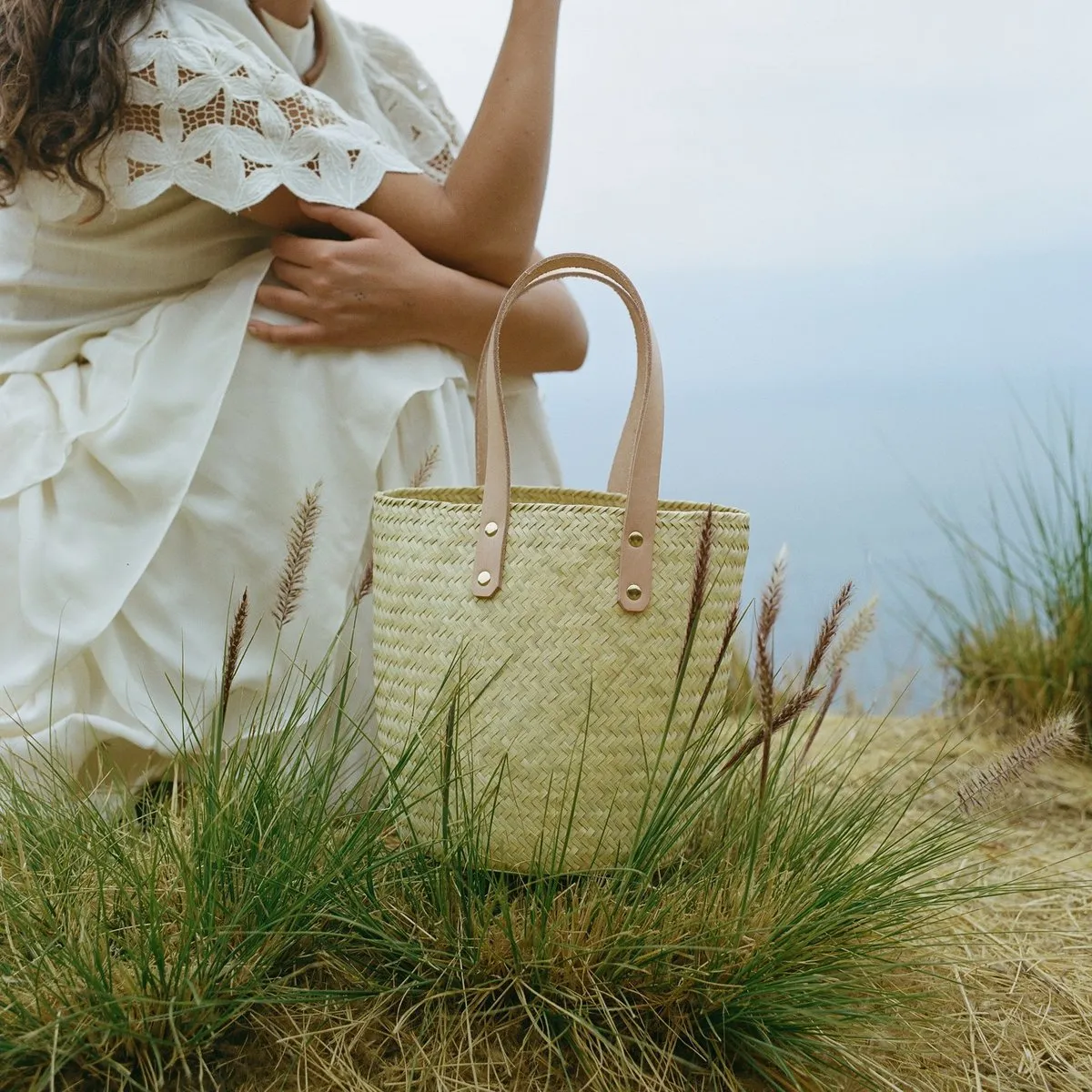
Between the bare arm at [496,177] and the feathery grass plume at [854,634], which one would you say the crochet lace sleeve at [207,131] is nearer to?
the bare arm at [496,177]

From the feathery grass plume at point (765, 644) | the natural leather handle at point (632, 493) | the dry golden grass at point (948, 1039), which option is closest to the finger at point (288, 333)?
the natural leather handle at point (632, 493)

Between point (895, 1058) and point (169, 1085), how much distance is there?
0.70 meters

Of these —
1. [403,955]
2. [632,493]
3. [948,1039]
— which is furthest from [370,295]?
[948,1039]

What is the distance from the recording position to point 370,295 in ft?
5.59

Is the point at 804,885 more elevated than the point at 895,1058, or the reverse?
the point at 804,885

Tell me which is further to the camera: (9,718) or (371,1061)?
(9,718)

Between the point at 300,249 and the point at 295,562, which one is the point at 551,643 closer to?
the point at 295,562

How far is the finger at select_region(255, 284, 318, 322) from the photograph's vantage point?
5.59 ft

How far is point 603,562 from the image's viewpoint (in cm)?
129

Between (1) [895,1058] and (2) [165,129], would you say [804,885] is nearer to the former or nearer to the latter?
(1) [895,1058]

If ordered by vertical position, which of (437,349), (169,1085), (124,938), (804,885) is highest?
(437,349)

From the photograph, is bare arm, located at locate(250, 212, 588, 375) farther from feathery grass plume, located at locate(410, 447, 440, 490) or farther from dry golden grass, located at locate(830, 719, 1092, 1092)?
dry golden grass, located at locate(830, 719, 1092, 1092)

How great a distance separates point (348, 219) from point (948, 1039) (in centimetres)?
132

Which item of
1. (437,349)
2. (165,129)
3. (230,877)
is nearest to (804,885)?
(230,877)
